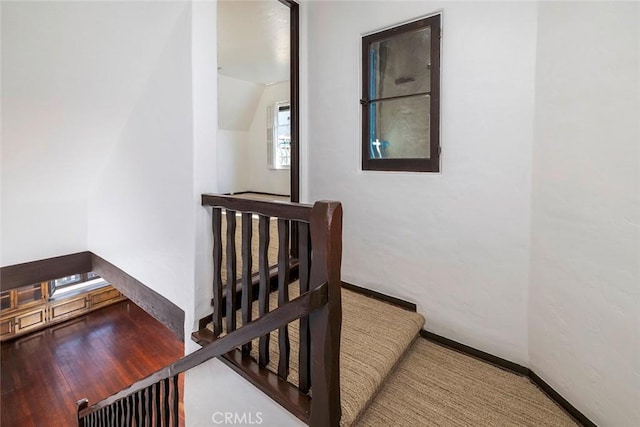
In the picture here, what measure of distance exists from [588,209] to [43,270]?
3897 millimetres

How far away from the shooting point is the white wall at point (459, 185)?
1647mm

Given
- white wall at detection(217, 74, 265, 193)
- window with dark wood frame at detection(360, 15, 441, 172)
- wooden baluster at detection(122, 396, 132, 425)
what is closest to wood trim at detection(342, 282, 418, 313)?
window with dark wood frame at detection(360, 15, 441, 172)

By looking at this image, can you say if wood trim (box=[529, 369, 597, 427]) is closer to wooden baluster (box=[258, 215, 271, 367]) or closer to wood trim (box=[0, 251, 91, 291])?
wooden baluster (box=[258, 215, 271, 367])

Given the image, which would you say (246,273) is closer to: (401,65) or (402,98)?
(402,98)

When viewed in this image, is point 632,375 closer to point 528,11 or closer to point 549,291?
point 549,291

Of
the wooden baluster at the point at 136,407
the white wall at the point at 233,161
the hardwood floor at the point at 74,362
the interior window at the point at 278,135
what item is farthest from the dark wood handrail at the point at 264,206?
the white wall at the point at 233,161

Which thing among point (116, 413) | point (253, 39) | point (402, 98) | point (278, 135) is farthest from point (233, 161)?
point (402, 98)

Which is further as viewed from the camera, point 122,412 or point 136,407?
point 122,412

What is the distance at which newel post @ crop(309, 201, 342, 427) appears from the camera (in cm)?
110

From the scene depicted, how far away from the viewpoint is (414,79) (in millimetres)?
1985

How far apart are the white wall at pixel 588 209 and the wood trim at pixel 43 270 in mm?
3657

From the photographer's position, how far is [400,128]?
6.84ft

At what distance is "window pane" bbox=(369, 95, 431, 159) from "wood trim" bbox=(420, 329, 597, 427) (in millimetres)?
1171

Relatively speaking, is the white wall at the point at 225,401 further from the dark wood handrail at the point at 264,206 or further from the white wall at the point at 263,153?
the white wall at the point at 263,153
